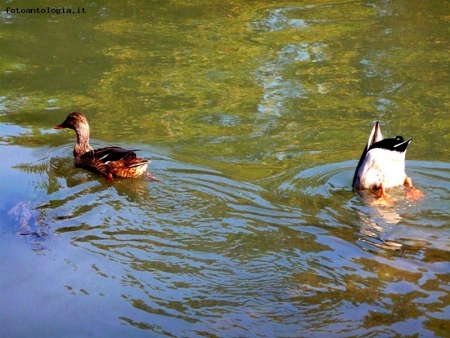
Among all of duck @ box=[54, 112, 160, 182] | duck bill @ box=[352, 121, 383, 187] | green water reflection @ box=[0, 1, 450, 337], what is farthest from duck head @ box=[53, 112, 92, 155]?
duck bill @ box=[352, 121, 383, 187]

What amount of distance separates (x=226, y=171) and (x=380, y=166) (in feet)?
5.44

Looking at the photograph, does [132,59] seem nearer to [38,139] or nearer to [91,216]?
[38,139]

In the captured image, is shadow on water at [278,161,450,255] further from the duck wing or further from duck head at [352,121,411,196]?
the duck wing

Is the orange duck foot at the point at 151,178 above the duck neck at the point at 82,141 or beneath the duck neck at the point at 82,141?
beneath

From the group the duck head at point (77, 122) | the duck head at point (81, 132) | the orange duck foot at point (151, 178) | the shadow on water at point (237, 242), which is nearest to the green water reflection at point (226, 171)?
the shadow on water at point (237, 242)

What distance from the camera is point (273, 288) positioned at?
227 inches

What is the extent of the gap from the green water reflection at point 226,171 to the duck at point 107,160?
17 cm

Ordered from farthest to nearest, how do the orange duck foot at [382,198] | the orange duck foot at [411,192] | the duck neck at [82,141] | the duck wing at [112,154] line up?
the duck neck at [82,141], the duck wing at [112,154], the orange duck foot at [382,198], the orange duck foot at [411,192]

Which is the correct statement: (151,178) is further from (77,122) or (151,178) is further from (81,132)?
(77,122)

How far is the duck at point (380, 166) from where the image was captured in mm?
7961

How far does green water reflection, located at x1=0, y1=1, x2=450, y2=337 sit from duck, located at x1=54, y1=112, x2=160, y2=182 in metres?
0.17

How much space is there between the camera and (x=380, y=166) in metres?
8.09

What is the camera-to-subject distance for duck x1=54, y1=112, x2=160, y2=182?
8.19 m
